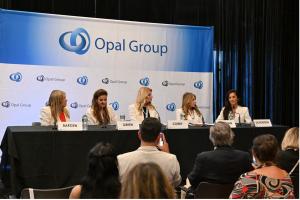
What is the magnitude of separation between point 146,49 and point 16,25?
1.83m

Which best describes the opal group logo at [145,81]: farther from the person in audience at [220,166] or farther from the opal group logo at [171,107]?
the person in audience at [220,166]

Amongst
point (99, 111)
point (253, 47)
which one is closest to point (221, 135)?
point (99, 111)

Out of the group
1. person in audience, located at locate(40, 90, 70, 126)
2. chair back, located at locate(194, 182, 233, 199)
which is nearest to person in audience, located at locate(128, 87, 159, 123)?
person in audience, located at locate(40, 90, 70, 126)

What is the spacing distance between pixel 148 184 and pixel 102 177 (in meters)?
0.46

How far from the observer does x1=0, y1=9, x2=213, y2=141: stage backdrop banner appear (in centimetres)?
554

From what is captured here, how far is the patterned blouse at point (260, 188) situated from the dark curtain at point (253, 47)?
15.3ft

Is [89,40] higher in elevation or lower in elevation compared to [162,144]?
higher

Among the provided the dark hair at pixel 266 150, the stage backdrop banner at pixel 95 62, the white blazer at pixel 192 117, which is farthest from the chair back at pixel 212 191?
the stage backdrop banner at pixel 95 62

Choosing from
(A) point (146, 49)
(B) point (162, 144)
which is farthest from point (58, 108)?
(A) point (146, 49)

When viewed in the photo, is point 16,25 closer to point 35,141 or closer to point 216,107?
point 35,141

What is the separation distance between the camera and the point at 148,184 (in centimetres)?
165

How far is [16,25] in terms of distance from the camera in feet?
18.2

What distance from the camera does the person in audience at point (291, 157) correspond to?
2.86 meters

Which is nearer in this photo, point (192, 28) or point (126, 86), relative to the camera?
point (126, 86)
